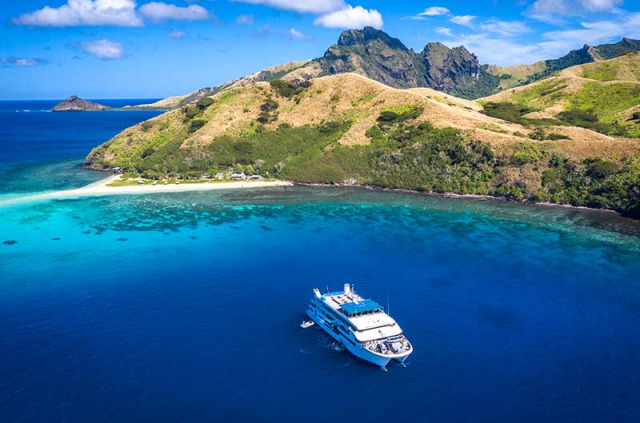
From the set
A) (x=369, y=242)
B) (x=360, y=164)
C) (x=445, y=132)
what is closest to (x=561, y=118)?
(x=445, y=132)

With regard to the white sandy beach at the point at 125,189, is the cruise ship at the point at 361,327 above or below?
below

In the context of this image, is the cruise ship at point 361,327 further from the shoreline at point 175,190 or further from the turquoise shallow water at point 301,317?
the shoreline at point 175,190

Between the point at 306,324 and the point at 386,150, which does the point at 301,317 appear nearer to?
the point at 306,324

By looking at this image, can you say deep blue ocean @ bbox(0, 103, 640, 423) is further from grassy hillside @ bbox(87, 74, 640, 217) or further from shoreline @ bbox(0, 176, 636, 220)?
grassy hillside @ bbox(87, 74, 640, 217)

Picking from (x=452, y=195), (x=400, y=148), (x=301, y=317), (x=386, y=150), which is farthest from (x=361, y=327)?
(x=400, y=148)

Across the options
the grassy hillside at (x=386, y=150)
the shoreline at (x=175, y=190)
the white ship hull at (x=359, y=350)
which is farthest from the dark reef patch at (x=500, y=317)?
the grassy hillside at (x=386, y=150)

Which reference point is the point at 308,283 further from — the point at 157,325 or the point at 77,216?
the point at 77,216

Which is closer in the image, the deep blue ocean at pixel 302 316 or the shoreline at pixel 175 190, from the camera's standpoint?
the deep blue ocean at pixel 302 316
